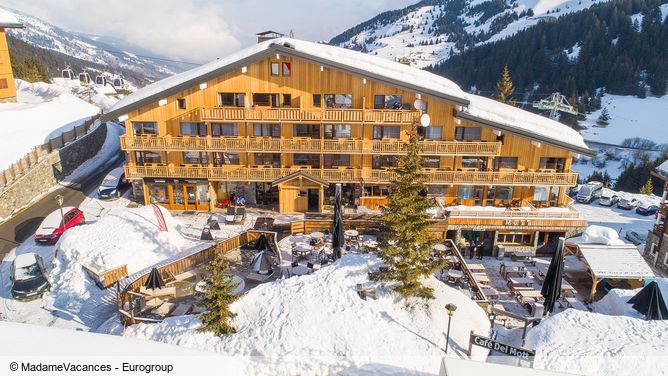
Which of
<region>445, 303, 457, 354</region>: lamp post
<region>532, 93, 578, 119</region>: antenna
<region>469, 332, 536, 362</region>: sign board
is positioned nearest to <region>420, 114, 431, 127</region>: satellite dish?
<region>445, 303, 457, 354</region>: lamp post

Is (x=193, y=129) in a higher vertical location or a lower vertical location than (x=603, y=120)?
higher

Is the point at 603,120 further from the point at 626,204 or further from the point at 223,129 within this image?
the point at 223,129

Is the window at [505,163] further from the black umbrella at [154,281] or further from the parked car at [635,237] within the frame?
the black umbrella at [154,281]

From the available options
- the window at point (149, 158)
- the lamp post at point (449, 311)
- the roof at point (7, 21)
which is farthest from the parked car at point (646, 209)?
the roof at point (7, 21)

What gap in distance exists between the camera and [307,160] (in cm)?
3350

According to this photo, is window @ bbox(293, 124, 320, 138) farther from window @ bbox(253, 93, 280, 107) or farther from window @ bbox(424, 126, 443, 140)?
window @ bbox(424, 126, 443, 140)

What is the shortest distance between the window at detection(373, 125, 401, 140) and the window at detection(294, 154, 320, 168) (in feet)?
16.2

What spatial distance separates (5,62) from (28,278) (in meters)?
40.3

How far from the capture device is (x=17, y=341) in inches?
255

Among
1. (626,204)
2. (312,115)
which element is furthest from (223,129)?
(626,204)

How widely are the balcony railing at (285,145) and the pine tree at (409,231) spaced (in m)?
12.9

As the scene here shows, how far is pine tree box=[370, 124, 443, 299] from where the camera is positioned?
61.9ft

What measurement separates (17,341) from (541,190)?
1349 inches

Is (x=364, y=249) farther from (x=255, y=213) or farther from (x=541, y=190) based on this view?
(x=541, y=190)
